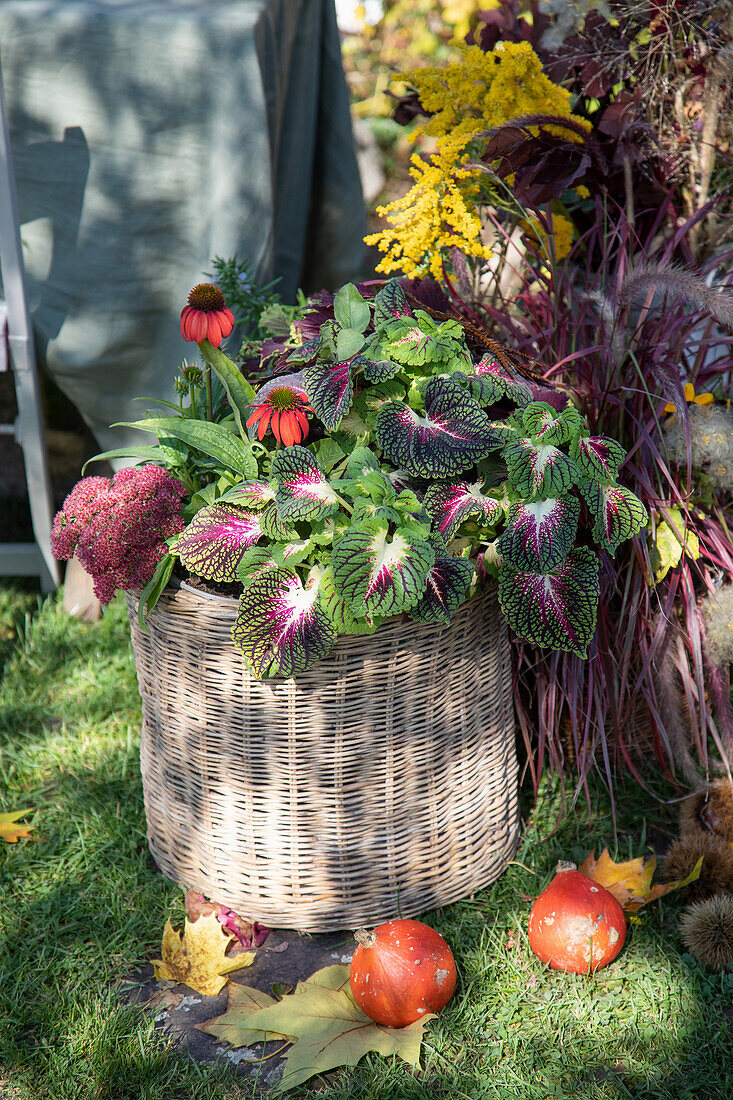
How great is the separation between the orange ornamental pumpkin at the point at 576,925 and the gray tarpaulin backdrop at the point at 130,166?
1611mm

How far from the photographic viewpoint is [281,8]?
260cm

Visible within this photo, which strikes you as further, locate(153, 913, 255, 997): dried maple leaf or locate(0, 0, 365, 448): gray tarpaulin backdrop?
locate(0, 0, 365, 448): gray tarpaulin backdrop

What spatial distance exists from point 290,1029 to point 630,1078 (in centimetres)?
52

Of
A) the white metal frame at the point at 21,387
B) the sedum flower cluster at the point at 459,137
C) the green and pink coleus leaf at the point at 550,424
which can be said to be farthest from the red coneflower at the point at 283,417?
the white metal frame at the point at 21,387

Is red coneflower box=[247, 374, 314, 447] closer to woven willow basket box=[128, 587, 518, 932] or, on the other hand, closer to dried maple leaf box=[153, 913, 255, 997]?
woven willow basket box=[128, 587, 518, 932]

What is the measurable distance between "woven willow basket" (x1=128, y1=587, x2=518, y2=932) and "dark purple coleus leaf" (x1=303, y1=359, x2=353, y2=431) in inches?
12.7

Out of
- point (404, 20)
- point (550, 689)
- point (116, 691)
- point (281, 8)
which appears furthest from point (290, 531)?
point (404, 20)

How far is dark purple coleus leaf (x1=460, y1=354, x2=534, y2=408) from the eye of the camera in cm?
142

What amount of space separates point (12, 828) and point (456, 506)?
1135 millimetres

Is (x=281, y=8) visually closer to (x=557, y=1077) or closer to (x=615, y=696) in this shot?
Result: (x=615, y=696)

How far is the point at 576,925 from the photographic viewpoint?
148 cm

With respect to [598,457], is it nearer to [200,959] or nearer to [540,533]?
[540,533]

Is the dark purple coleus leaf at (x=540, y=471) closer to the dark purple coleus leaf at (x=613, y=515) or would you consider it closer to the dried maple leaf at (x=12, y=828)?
the dark purple coleus leaf at (x=613, y=515)

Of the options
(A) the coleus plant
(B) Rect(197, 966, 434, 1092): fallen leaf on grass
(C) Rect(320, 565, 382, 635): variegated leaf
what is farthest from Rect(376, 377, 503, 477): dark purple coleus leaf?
(B) Rect(197, 966, 434, 1092): fallen leaf on grass
